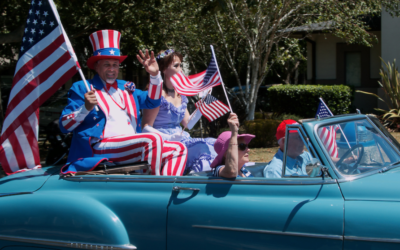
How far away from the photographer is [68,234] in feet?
8.55

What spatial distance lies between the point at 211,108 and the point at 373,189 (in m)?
1.95

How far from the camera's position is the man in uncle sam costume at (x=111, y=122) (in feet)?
10.4

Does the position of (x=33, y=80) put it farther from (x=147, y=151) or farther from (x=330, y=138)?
(x=330, y=138)

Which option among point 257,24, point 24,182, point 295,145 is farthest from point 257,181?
point 257,24

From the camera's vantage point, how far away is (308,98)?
1353 cm

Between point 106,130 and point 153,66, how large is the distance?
29.6 inches

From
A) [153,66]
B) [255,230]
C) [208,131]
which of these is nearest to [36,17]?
[153,66]

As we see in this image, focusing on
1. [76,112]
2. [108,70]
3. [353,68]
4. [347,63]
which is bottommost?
[76,112]

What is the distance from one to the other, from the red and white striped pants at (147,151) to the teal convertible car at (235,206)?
30 cm

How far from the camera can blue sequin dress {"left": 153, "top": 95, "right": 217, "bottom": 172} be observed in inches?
145

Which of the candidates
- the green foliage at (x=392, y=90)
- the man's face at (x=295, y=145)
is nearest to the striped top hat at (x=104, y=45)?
the man's face at (x=295, y=145)

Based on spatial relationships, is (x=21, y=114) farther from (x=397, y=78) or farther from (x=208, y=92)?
(x=397, y=78)

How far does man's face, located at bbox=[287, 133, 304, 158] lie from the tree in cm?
637

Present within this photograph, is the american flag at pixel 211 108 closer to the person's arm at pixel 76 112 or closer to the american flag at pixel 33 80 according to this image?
the person's arm at pixel 76 112
